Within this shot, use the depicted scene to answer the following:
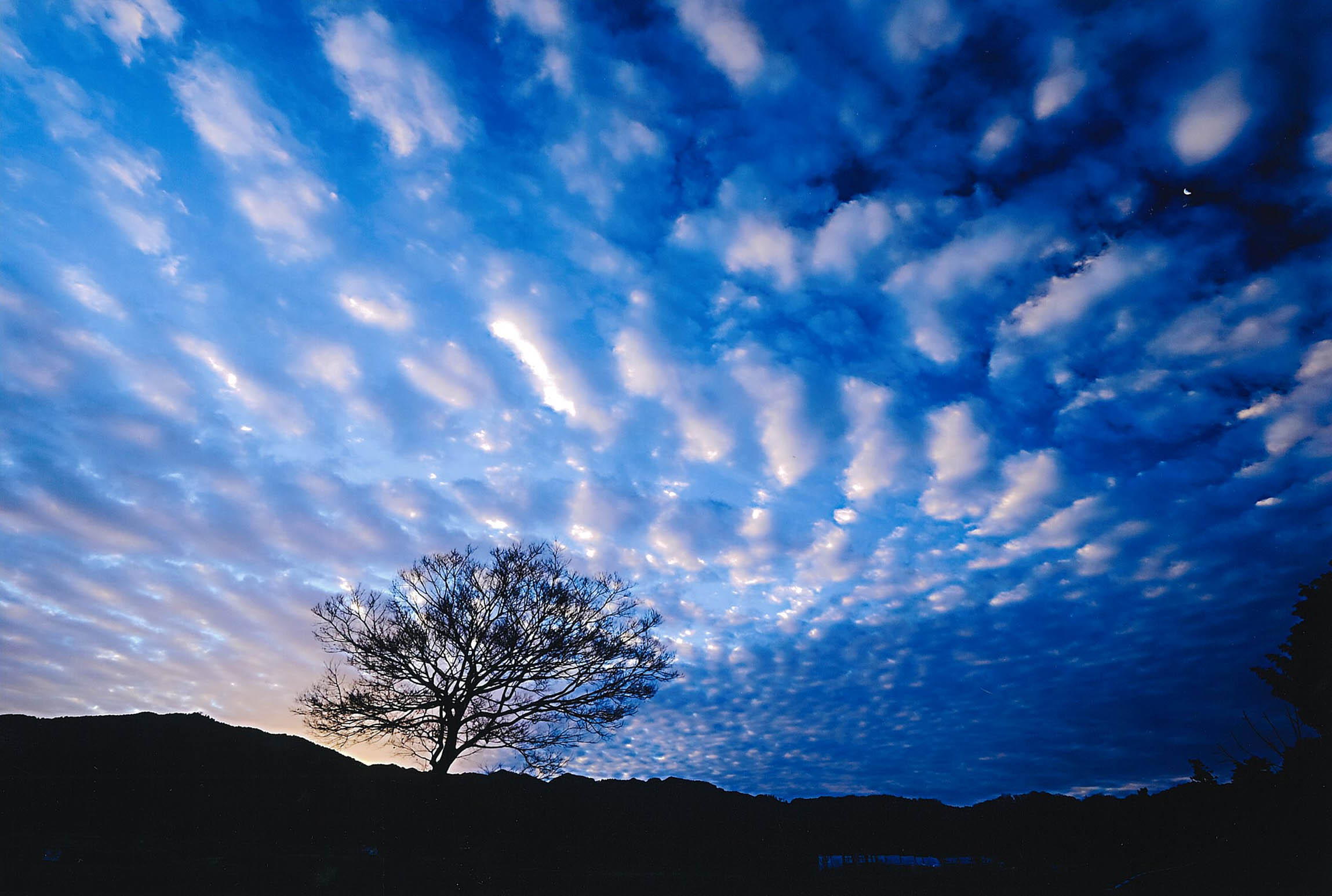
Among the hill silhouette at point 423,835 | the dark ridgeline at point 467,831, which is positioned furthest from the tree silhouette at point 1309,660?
the hill silhouette at point 423,835

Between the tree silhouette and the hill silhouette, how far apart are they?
4.63 meters

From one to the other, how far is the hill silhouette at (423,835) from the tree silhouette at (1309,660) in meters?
4.63

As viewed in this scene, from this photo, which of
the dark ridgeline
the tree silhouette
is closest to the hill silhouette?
the dark ridgeline

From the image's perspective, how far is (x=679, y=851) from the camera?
17.7m

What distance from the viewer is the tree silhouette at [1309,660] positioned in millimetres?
21281

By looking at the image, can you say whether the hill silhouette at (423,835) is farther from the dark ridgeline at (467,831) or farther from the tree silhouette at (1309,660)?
the tree silhouette at (1309,660)

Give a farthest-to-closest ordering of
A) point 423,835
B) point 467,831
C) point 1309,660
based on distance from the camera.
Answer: point 1309,660 → point 467,831 → point 423,835

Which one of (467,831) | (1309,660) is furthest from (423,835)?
(1309,660)

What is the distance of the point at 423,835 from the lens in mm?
15703

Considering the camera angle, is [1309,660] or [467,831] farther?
[1309,660]

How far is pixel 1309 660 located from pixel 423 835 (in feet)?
115

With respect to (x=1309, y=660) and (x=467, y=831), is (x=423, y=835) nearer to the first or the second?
(x=467, y=831)

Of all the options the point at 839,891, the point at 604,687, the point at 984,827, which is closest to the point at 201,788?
the point at 604,687

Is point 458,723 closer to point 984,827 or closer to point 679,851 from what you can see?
point 679,851
